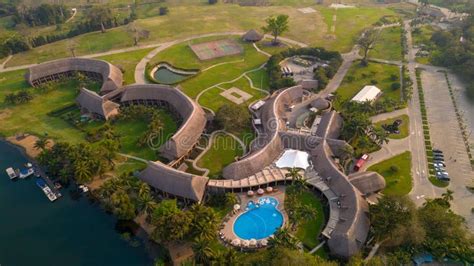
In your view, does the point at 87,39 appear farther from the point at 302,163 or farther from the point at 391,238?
the point at 391,238

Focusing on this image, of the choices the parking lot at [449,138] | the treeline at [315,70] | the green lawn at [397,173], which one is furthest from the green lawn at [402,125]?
the treeline at [315,70]

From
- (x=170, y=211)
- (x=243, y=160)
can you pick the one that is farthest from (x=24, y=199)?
(x=243, y=160)

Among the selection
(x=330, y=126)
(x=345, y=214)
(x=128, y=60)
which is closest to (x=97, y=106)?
(x=128, y=60)

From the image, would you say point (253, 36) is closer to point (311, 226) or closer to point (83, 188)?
point (83, 188)

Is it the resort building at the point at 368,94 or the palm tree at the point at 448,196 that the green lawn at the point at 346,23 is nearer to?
the resort building at the point at 368,94

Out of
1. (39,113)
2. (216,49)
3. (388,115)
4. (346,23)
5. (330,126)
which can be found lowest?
(388,115)
